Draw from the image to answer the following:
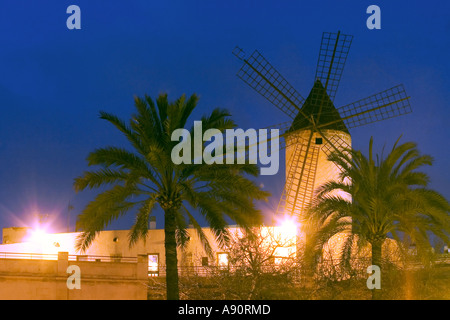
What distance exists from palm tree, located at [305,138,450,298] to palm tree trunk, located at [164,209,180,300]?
5261mm

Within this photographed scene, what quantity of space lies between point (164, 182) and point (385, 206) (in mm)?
8270

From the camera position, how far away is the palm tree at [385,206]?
2186cm

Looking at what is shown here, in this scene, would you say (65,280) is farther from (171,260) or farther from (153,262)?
(153,262)

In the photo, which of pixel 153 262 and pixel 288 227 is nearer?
pixel 288 227

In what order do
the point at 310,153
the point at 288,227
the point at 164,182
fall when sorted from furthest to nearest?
1. the point at 310,153
2. the point at 288,227
3. the point at 164,182

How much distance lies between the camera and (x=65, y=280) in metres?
22.6

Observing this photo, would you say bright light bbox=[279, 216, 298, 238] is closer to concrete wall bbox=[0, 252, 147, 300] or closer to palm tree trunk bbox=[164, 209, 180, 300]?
concrete wall bbox=[0, 252, 147, 300]

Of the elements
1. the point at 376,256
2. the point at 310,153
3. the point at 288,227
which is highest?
the point at 310,153

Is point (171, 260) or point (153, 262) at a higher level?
point (171, 260)

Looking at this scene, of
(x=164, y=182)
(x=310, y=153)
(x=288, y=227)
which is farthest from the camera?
(x=310, y=153)

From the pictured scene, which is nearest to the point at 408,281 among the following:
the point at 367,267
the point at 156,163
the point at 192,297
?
the point at 367,267

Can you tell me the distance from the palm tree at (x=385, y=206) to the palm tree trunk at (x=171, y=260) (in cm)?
526

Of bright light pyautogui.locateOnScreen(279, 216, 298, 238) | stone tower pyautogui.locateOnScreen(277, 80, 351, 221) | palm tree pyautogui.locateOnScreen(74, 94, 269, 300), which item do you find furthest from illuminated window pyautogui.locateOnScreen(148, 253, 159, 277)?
palm tree pyautogui.locateOnScreen(74, 94, 269, 300)

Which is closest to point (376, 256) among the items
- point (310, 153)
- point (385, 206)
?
point (385, 206)
